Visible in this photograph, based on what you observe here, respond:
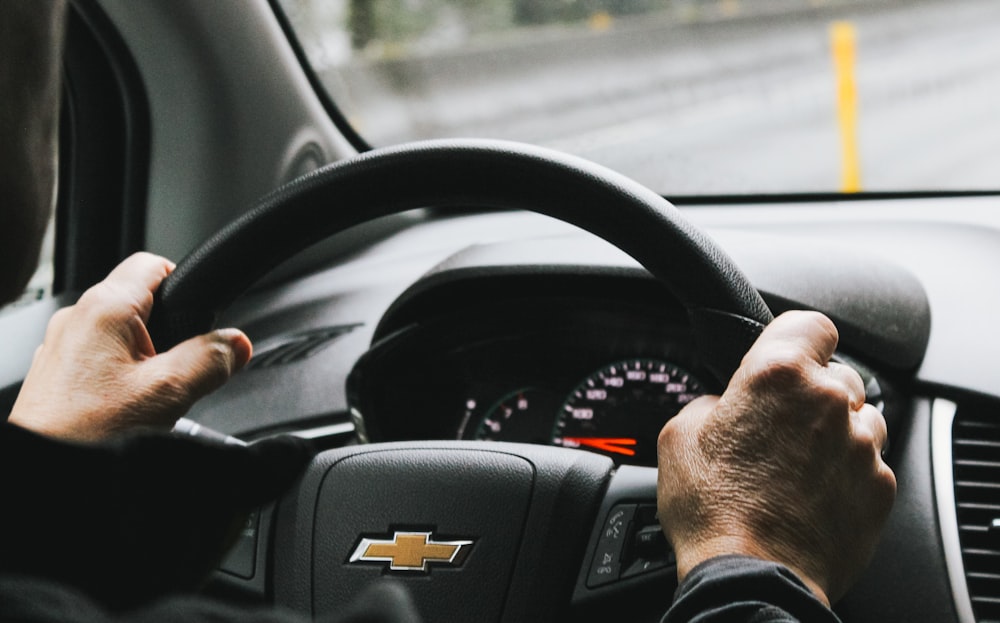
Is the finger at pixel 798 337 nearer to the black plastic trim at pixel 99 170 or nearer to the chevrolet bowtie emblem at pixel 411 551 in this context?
the chevrolet bowtie emblem at pixel 411 551

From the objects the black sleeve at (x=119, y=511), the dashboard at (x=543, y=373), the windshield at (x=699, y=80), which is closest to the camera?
the black sleeve at (x=119, y=511)

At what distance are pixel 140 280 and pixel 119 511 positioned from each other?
649 mm

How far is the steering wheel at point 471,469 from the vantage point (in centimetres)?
115

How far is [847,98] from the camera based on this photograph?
25.9 feet

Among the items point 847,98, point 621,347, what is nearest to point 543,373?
point 621,347

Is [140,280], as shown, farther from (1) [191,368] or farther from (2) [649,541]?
(2) [649,541]

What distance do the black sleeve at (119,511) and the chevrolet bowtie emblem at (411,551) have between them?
2.32 feet

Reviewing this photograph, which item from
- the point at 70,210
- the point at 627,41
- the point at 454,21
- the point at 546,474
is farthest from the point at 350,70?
the point at 546,474

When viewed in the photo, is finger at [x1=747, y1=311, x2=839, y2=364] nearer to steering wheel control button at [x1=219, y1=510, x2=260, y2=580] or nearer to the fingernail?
the fingernail

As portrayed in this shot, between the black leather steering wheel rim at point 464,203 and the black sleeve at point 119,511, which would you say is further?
the black leather steering wheel rim at point 464,203

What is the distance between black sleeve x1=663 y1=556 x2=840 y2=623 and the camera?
95 cm

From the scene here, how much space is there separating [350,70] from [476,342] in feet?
14.6

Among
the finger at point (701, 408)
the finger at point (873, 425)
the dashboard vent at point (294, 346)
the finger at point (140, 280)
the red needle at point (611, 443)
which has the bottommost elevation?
the red needle at point (611, 443)

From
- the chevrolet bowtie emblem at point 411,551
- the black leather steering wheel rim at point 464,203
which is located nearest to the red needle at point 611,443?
the chevrolet bowtie emblem at point 411,551
